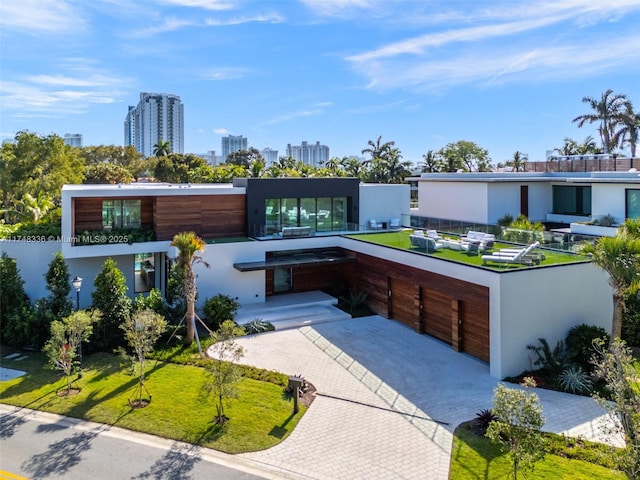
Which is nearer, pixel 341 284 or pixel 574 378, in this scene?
pixel 574 378

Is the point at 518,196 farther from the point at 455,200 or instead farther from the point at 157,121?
the point at 157,121

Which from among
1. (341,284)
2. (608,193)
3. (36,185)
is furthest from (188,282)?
(36,185)

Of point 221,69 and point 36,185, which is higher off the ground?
point 221,69

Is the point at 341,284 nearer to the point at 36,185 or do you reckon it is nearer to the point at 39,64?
the point at 39,64

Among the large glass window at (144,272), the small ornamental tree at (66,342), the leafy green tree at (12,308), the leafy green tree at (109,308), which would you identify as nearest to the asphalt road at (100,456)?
the small ornamental tree at (66,342)

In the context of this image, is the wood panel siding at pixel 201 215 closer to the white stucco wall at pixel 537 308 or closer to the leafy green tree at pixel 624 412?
the white stucco wall at pixel 537 308

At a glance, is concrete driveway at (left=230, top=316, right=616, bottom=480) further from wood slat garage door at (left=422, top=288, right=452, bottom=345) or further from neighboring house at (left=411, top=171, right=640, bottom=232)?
neighboring house at (left=411, top=171, right=640, bottom=232)
